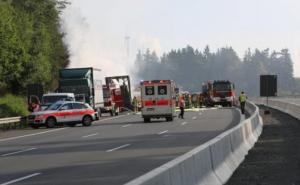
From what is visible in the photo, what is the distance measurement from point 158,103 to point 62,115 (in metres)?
6.26

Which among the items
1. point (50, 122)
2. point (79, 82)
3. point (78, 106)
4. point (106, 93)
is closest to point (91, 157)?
point (50, 122)

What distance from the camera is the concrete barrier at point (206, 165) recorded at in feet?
28.7

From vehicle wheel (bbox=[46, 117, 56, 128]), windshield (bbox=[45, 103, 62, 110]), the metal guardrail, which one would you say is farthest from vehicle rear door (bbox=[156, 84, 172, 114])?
the metal guardrail

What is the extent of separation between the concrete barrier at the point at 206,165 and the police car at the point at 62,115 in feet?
66.7

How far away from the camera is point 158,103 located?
4291 centimetres

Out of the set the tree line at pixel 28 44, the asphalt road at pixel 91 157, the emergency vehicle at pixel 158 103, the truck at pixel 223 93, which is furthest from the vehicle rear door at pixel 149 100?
the truck at pixel 223 93

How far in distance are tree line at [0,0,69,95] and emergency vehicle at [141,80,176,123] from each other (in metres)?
17.2

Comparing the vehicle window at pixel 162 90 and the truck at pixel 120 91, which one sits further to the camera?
the truck at pixel 120 91

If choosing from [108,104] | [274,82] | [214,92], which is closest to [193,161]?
[274,82]

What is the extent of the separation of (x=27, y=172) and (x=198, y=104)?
70367mm

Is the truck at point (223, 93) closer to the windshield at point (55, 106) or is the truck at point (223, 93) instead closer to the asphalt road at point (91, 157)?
the windshield at point (55, 106)

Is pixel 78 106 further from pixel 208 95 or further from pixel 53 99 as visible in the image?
pixel 208 95

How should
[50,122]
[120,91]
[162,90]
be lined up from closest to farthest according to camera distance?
1. [50,122]
2. [162,90]
3. [120,91]

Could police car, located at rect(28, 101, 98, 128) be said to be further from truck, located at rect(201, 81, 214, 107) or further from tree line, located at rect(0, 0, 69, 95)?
truck, located at rect(201, 81, 214, 107)
